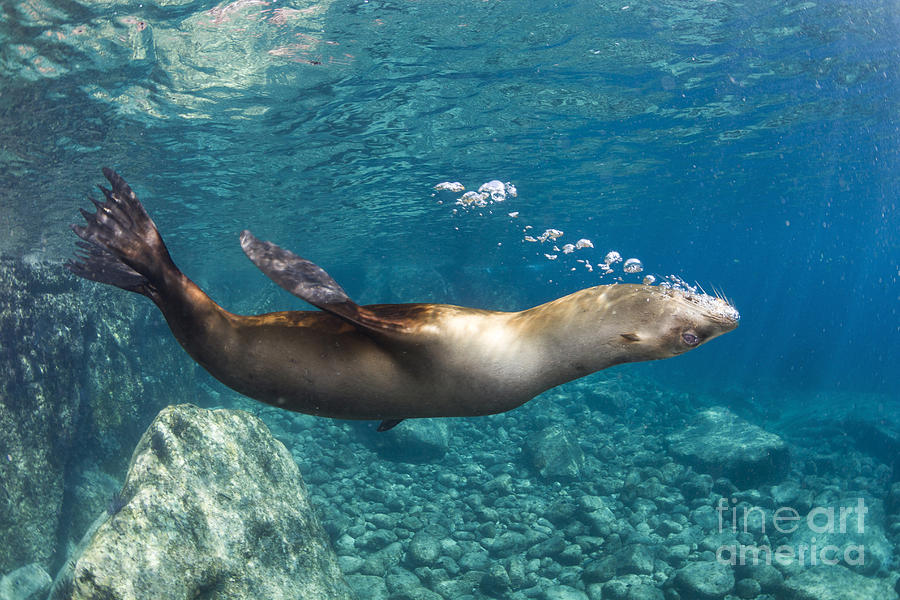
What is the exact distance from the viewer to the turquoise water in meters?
9.63

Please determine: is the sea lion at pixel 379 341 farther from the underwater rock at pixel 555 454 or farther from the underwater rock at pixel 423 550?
the underwater rock at pixel 555 454

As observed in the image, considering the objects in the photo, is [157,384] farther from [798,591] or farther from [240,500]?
[798,591]

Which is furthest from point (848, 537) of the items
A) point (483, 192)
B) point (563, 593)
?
point (483, 192)

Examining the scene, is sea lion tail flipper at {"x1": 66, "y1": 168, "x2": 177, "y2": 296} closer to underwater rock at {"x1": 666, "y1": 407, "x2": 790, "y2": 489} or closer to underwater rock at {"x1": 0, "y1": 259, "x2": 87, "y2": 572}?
underwater rock at {"x1": 0, "y1": 259, "x2": 87, "y2": 572}

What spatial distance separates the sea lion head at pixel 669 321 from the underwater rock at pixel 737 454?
10.9 meters

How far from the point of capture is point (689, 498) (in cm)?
1028

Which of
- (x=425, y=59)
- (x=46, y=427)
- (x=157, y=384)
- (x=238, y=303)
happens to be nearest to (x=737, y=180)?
(x=425, y=59)

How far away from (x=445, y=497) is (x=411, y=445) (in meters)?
2.18

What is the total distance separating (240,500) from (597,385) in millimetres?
15253

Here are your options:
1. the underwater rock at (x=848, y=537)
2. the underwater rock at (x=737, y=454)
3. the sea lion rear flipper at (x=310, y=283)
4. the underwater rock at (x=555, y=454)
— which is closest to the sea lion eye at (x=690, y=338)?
the sea lion rear flipper at (x=310, y=283)

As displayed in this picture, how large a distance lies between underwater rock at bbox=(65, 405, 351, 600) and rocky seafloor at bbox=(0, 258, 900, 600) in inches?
1.1

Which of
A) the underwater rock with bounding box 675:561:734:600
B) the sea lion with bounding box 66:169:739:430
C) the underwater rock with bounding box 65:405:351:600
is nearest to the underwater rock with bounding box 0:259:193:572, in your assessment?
the underwater rock with bounding box 65:405:351:600

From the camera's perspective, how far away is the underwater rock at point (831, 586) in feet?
21.0

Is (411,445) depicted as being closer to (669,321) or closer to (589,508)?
(589,508)
